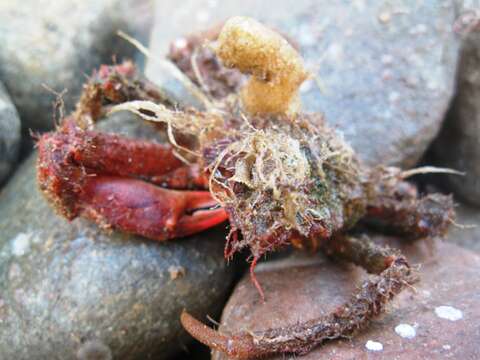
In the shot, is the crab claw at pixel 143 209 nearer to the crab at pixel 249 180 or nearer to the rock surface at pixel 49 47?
the crab at pixel 249 180

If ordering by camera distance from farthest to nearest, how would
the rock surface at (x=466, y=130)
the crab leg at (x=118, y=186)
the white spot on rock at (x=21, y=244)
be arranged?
the rock surface at (x=466, y=130) → the white spot on rock at (x=21, y=244) → the crab leg at (x=118, y=186)

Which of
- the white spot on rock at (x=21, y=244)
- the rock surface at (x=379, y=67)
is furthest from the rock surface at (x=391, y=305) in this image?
the white spot on rock at (x=21, y=244)

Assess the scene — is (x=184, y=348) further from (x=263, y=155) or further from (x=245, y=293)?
(x=263, y=155)

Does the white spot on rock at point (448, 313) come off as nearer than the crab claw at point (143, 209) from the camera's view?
Yes

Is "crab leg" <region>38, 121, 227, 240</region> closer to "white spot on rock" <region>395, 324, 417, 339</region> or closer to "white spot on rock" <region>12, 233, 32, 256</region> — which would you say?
"white spot on rock" <region>12, 233, 32, 256</region>

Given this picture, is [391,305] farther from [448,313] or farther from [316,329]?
[316,329]

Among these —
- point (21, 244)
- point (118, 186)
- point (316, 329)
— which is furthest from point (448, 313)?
point (21, 244)

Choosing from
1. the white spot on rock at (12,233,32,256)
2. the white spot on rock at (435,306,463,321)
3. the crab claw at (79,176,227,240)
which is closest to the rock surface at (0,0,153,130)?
the white spot on rock at (12,233,32,256)

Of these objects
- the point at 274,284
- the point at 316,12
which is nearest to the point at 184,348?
the point at 274,284

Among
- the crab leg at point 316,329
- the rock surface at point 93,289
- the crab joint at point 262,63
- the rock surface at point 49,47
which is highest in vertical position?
the crab joint at point 262,63
